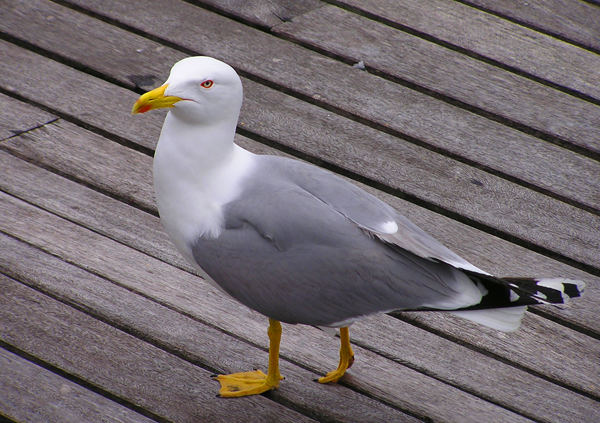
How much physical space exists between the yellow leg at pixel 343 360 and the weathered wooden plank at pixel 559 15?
1759mm

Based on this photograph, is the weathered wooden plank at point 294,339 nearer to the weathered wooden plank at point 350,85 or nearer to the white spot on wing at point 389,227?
the white spot on wing at point 389,227

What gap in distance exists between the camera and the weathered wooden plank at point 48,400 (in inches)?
72.9

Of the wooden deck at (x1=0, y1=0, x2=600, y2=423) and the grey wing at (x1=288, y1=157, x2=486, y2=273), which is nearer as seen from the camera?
the grey wing at (x1=288, y1=157, x2=486, y2=273)

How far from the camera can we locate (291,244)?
1822 mm

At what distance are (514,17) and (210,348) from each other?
75.5 inches

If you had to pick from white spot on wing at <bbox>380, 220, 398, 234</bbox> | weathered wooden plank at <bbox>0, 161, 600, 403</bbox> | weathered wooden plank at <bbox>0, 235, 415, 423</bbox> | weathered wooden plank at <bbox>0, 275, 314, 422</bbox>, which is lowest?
weathered wooden plank at <bbox>0, 275, 314, 422</bbox>

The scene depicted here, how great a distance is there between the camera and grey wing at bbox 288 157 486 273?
1829 mm

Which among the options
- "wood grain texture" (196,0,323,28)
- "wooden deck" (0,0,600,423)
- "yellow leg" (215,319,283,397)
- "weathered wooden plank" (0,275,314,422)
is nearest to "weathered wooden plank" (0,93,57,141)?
"wooden deck" (0,0,600,423)

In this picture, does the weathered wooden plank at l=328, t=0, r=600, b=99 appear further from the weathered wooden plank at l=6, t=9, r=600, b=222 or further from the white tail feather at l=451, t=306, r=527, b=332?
the white tail feather at l=451, t=306, r=527, b=332

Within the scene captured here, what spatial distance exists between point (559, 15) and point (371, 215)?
184 centimetres

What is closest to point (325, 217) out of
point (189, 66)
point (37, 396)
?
point (189, 66)

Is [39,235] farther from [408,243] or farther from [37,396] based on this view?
[408,243]

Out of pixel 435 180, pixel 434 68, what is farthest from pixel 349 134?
pixel 434 68

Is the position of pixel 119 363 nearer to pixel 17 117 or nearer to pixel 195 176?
pixel 195 176
